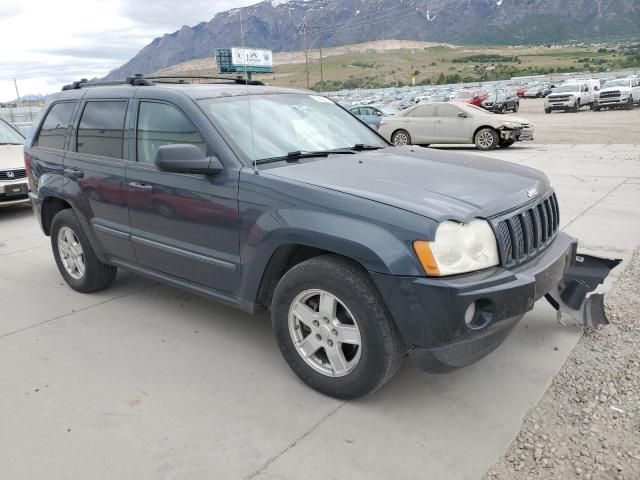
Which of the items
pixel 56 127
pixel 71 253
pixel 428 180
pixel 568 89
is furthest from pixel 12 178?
pixel 568 89

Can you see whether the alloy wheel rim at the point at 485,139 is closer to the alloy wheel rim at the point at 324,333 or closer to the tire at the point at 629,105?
the alloy wheel rim at the point at 324,333

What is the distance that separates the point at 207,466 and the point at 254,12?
12.9ft

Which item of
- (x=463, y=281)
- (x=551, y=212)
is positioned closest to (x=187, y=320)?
(x=463, y=281)

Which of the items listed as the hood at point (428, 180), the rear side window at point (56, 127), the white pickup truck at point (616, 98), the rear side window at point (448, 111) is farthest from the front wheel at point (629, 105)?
the rear side window at point (56, 127)

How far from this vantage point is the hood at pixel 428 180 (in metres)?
2.85

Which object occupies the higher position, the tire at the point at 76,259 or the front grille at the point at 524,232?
the front grille at the point at 524,232

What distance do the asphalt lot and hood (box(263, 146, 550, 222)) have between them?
1103 mm

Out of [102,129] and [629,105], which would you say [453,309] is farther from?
[629,105]

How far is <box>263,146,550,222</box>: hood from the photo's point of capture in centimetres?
285

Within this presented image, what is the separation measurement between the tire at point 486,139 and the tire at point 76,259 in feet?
43.9

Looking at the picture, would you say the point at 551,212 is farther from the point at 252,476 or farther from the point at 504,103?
the point at 504,103

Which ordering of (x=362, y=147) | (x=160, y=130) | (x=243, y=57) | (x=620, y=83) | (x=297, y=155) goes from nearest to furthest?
1. (x=297, y=155)
2. (x=243, y=57)
3. (x=160, y=130)
4. (x=362, y=147)
5. (x=620, y=83)

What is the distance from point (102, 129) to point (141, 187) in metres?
0.84

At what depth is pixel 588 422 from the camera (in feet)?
9.49
